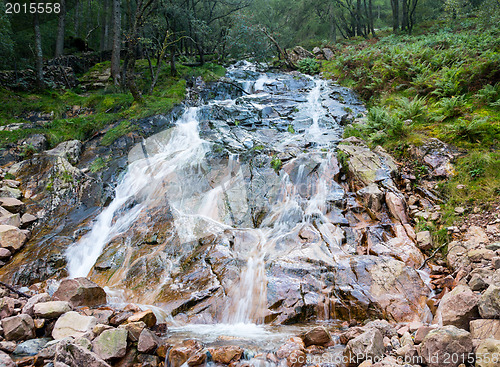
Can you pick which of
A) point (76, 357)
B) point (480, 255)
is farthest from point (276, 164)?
point (76, 357)

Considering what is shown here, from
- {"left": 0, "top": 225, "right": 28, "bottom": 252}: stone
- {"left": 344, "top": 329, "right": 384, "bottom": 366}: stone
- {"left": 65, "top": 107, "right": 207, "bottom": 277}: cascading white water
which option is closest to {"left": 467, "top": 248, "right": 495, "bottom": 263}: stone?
{"left": 344, "top": 329, "right": 384, "bottom": 366}: stone

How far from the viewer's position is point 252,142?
11523mm

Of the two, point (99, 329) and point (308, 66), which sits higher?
point (308, 66)

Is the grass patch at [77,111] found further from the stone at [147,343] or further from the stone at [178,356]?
the stone at [178,356]

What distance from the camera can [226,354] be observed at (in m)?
4.02

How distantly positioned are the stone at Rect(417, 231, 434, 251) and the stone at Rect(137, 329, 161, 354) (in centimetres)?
568

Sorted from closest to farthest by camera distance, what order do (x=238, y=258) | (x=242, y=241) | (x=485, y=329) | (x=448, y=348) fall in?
(x=448, y=348) < (x=485, y=329) < (x=238, y=258) < (x=242, y=241)

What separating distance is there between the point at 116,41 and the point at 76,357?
1700cm

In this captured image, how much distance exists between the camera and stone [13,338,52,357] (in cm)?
388

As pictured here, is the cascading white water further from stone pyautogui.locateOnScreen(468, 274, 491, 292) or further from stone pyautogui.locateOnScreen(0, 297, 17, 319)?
stone pyautogui.locateOnScreen(468, 274, 491, 292)

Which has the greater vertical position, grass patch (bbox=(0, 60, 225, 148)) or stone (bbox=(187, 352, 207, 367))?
grass patch (bbox=(0, 60, 225, 148))

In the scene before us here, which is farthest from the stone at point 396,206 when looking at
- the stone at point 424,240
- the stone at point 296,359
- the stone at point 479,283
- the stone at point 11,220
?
the stone at point 11,220

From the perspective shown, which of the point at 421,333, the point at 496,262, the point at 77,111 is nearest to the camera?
the point at 421,333

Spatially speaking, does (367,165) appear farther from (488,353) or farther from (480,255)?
(488,353)
